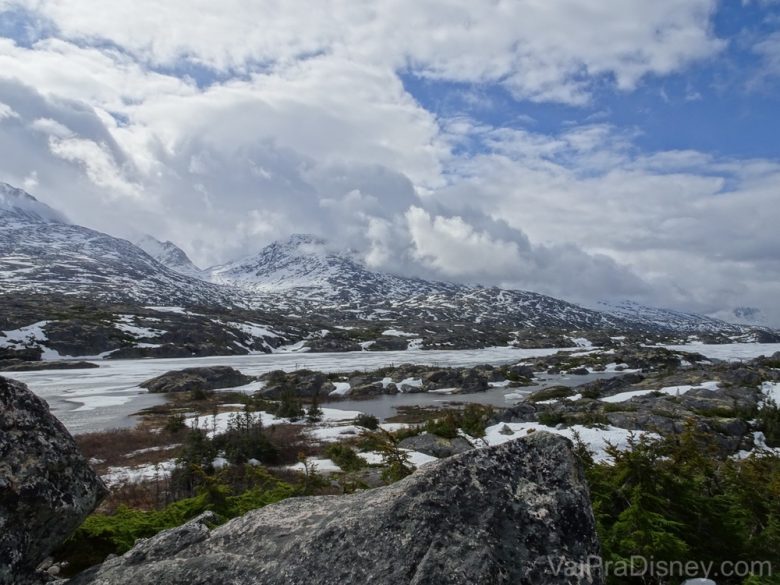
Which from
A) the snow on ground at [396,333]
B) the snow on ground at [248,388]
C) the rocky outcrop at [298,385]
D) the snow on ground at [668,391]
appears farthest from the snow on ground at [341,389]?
the snow on ground at [396,333]

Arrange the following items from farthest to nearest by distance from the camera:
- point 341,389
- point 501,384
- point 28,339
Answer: point 28,339 → point 501,384 → point 341,389

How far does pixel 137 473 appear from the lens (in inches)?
796

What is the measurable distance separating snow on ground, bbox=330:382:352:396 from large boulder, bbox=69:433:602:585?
5184cm

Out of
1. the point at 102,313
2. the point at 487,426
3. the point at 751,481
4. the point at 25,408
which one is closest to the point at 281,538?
the point at 25,408

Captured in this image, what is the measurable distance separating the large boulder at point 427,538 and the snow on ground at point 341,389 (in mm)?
51845

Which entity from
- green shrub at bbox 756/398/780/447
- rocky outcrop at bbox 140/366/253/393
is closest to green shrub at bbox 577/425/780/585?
green shrub at bbox 756/398/780/447

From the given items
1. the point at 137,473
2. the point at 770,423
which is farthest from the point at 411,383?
the point at 137,473

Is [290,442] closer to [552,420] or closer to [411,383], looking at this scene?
[552,420]

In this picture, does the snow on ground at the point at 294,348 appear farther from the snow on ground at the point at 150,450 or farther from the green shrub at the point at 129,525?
the green shrub at the point at 129,525

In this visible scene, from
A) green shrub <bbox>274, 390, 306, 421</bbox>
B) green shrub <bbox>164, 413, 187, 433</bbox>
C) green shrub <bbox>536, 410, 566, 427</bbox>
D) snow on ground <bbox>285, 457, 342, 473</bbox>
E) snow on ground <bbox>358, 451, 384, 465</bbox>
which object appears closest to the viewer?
snow on ground <bbox>285, 457, 342, 473</bbox>

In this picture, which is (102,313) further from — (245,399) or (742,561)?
(742,561)

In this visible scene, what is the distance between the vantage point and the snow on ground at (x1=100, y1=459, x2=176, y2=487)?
18984 millimetres

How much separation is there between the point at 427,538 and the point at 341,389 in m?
55.4

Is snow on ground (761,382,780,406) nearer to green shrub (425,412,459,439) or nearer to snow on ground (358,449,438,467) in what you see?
green shrub (425,412,459,439)
